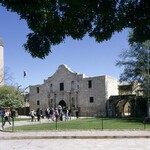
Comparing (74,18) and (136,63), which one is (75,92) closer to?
(136,63)

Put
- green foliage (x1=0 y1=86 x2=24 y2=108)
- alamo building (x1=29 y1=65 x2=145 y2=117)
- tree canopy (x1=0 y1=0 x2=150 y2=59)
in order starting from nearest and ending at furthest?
tree canopy (x1=0 y1=0 x2=150 y2=59)
alamo building (x1=29 y1=65 x2=145 y2=117)
green foliage (x1=0 y1=86 x2=24 y2=108)

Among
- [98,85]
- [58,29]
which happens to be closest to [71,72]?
[98,85]

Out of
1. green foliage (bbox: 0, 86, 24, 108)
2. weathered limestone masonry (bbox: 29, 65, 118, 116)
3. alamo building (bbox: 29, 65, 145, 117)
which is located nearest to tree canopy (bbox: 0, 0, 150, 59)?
alamo building (bbox: 29, 65, 145, 117)

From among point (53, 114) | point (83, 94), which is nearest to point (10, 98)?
point (83, 94)

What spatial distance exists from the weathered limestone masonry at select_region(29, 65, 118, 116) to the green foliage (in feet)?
15.7

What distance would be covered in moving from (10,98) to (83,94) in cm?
1170

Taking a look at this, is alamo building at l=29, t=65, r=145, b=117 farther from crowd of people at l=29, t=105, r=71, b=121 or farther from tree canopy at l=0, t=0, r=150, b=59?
tree canopy at l=0, t=0, r=150, b=59

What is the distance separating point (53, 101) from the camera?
63500mm

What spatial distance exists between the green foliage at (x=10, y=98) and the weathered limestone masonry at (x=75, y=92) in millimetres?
4791

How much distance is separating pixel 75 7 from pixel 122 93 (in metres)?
55.4

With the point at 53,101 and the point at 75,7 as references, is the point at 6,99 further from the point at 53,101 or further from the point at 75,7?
the point at 75,7

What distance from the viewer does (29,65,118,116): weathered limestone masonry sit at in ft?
190

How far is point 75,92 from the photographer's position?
60781mm
